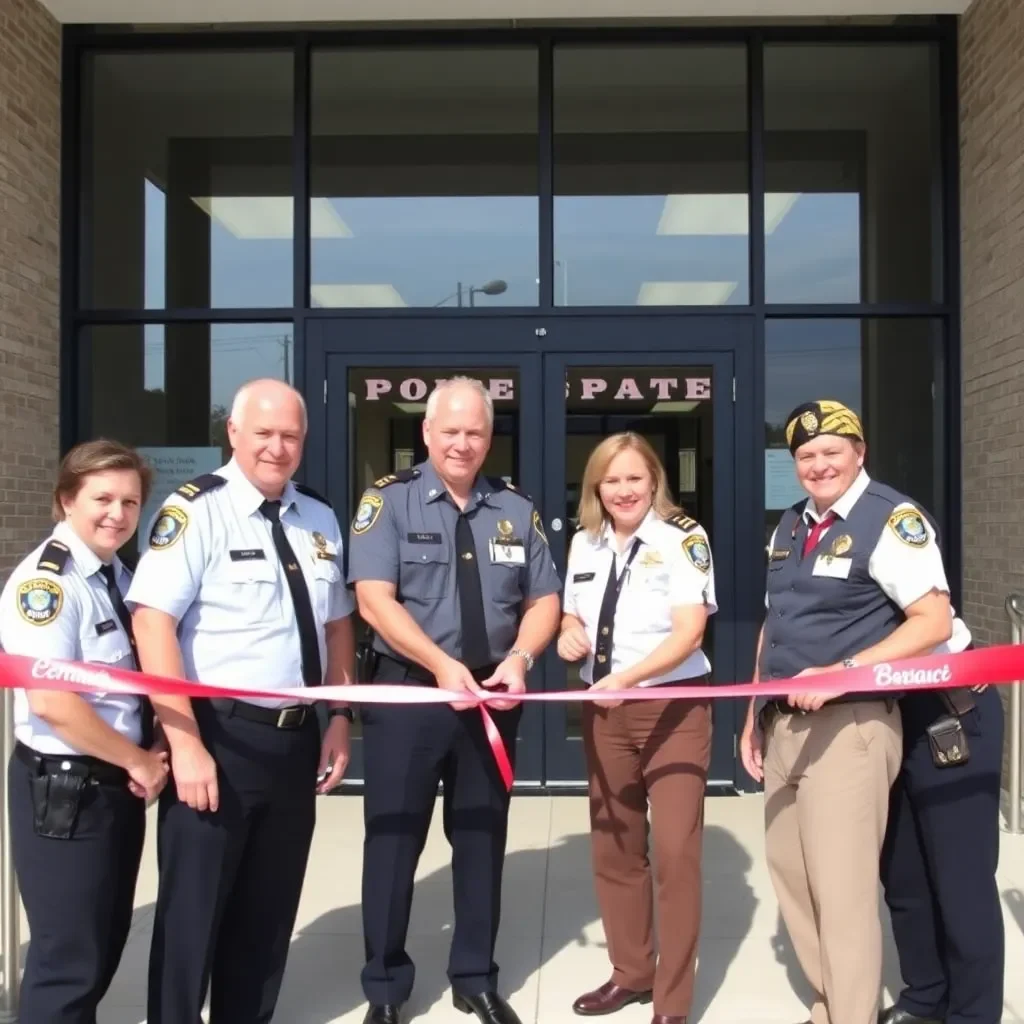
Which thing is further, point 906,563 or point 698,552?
point 698,552

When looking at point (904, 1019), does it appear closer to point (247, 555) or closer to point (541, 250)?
point (247, 555)

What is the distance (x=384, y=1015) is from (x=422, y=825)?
0.56m

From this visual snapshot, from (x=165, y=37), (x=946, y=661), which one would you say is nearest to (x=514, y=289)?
(x=165, y=37)

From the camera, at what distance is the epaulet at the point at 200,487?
→ 8.13 ft

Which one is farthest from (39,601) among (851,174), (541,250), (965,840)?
(851,174)

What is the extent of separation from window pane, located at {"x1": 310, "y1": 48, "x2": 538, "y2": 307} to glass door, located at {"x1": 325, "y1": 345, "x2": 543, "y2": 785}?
0.49m

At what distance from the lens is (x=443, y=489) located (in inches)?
116

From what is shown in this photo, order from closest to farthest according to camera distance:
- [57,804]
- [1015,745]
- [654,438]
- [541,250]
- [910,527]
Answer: [57,804], [910,527], [1015,745], [654,438], [541,250]

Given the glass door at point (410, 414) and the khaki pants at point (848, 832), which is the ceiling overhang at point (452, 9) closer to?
the glass door at point (410, 414)

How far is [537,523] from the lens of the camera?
3080 mm

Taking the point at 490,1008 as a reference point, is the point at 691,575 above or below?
above

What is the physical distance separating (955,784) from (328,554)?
180 centimetres

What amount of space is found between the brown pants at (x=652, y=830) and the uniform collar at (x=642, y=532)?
488mm

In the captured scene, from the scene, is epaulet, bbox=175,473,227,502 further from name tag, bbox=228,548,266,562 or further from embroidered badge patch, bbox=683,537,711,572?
embroidered badge patch, bbox=683,537,711,572
